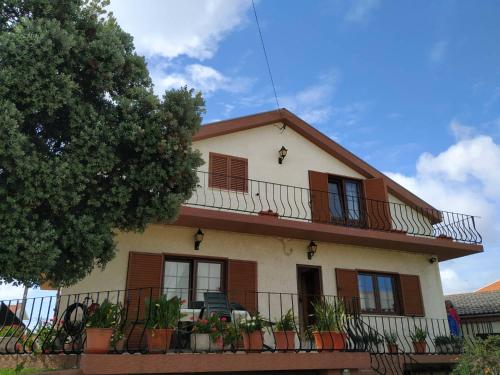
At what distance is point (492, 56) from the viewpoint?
35.8 ft

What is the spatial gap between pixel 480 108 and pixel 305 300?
6841 millimetres

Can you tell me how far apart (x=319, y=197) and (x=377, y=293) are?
2996 millimetres

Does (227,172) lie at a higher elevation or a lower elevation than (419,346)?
higher

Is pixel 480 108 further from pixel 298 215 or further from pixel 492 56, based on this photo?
pixel 298 215

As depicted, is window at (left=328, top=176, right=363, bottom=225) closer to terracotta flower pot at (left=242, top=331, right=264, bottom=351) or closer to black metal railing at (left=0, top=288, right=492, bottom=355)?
black metal railing at (left=0, top=288, right=492, bottom=355)

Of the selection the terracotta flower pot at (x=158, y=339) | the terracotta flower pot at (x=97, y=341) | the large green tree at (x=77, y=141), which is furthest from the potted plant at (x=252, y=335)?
the large green tree at (x=77, y=141)

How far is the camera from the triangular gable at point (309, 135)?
11.8m

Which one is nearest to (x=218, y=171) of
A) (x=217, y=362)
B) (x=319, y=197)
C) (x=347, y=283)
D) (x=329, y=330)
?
(x=319, y=197)

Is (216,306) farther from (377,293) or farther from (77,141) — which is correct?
(377,293)

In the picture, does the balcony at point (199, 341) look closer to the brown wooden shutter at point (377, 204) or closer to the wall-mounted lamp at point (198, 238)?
the wall-mounted lamp at point (198, 238)

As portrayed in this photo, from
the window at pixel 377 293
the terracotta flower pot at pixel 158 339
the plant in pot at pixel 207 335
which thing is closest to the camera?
the terracotta flower pot at pixel 158 339

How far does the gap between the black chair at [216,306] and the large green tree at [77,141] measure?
233 centimetres

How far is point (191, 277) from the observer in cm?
1017

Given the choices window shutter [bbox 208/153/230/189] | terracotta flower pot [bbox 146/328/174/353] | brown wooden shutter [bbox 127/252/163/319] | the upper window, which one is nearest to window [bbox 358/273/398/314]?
the upper window
